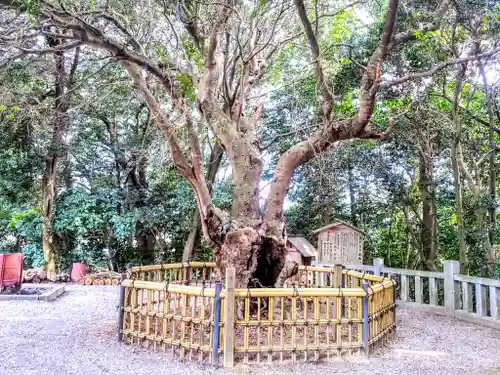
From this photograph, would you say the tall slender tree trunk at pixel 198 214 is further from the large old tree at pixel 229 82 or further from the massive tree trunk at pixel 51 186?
the large old tree at pixel 229 82

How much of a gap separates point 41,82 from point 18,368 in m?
8.18

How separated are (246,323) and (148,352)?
1.22 meters

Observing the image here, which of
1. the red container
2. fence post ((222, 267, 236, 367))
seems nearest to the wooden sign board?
fence post ((222, 267, 236, 367))

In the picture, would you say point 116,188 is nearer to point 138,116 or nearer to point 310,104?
point 138,116

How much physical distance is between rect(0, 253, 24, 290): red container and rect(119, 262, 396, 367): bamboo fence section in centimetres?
449

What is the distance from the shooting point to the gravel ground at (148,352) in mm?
3676

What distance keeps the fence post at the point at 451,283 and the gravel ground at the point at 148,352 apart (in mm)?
255

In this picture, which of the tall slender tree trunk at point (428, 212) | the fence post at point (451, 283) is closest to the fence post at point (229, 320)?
the fence post at point (451, 283)

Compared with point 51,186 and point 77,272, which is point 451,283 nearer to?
point 77,272

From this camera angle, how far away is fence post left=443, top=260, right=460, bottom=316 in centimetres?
615

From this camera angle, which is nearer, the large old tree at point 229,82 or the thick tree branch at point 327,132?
the thick tree branch at point 327,132

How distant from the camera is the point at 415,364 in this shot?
392 cm

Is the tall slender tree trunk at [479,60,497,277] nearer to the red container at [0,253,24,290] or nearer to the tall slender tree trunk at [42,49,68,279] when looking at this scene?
the red container at [0,253,24,290]

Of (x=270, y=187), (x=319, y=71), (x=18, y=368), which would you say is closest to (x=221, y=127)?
(x=270, y=187)
